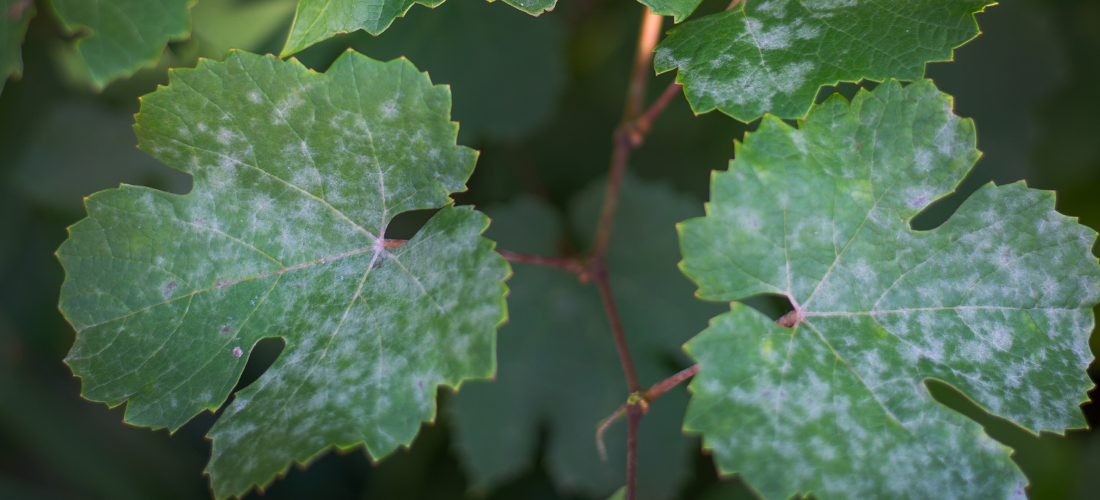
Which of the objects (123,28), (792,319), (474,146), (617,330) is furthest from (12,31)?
(792,319)

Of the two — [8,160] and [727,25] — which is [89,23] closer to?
[727,25]

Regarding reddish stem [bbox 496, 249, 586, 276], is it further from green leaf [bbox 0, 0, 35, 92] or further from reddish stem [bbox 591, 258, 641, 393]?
green leaf [bbox 0, 0, 35, 92]

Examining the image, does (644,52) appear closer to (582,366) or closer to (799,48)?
(799,48)

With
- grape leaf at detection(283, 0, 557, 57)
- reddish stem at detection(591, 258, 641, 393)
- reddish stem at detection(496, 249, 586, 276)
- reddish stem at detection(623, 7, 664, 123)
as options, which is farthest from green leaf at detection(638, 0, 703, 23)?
reddish stem at detection(591, 258, 641, 393)

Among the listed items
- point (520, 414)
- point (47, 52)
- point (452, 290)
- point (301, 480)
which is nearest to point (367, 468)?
point (301, 480)

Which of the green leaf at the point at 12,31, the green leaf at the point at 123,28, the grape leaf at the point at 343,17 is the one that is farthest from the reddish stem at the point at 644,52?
the green leaf at the point at 12,31

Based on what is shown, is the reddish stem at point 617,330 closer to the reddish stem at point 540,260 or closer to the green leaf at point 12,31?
the reddish stem at point 540,260
